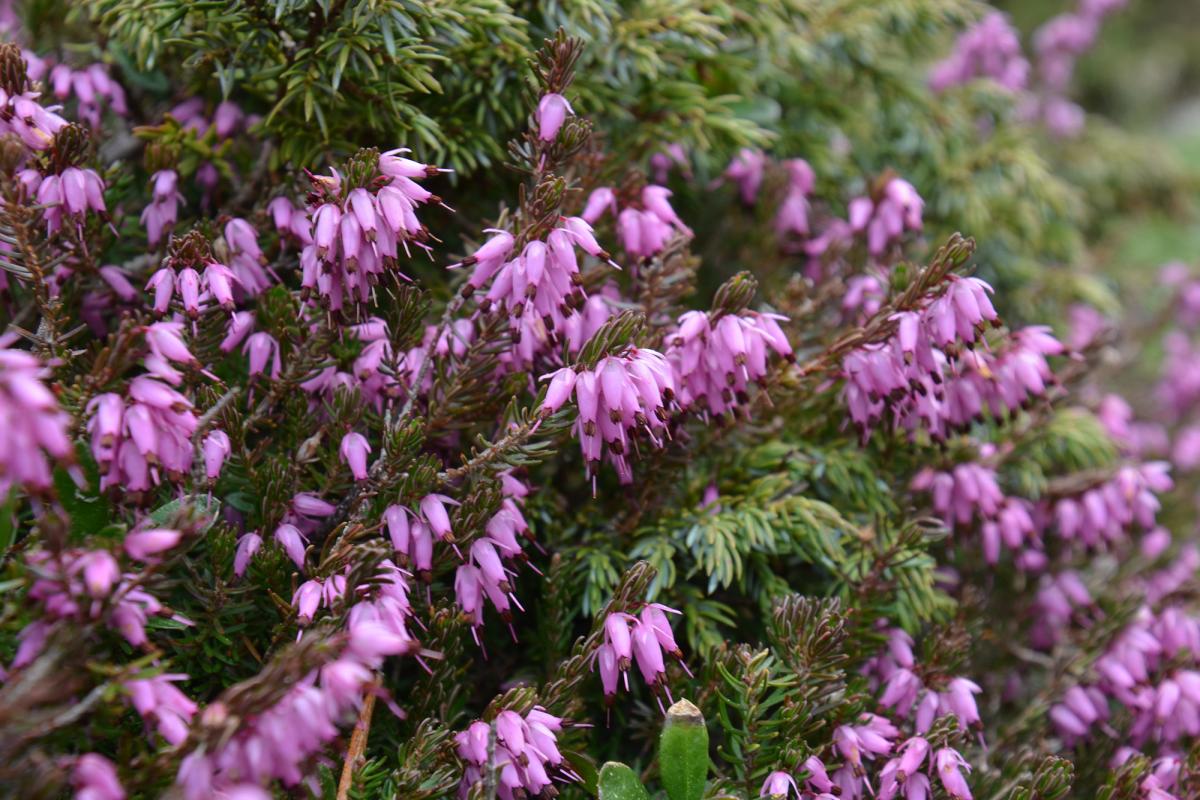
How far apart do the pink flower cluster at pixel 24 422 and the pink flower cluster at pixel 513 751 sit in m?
0.75

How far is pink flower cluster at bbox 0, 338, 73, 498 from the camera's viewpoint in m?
1.10

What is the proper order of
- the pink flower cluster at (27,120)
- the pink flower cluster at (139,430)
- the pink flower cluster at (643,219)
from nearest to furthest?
the pink flower cluster at (139,430)
the pink flower cluster at (27,120)
the pink flower cluster at (643,219)

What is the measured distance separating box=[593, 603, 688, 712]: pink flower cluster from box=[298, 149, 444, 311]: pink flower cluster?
2.19 ft

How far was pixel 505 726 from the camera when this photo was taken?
5.04 feet

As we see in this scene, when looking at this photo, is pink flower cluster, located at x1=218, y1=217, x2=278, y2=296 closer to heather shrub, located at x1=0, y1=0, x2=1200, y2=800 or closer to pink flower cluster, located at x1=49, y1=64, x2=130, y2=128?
heather shrub, located at x1=0, y1=0, x2=1200, y2=800

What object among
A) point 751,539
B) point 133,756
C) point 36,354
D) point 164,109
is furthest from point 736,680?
point 164,109

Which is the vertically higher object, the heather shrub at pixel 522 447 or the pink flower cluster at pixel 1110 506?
the heather shrub at pixel 522 447

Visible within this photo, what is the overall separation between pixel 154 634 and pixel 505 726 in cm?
59

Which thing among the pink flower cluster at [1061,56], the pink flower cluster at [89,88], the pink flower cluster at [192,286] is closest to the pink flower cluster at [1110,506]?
the pink flower cluster at [192,286]

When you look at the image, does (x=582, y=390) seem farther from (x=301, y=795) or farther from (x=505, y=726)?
(x=301, y=795)

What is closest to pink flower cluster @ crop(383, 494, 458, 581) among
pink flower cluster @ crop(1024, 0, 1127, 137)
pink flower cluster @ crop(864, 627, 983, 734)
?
pink flower cluster @ crop(864, 627, 983, 734)

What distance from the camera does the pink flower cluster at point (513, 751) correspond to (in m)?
1.52

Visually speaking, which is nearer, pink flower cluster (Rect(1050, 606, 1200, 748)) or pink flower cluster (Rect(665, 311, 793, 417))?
pink flower cluster (Rect(665, 311, 793, 417))

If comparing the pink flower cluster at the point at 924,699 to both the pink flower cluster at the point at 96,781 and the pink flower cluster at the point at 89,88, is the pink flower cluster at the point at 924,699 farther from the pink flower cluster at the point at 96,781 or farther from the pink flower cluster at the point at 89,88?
the pink flower cluster at the point at 89,88
